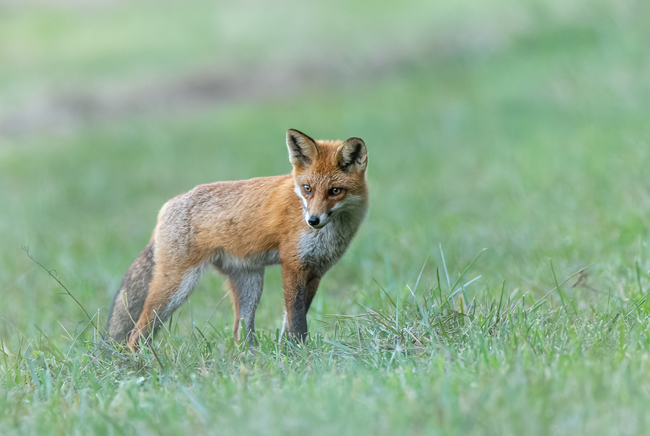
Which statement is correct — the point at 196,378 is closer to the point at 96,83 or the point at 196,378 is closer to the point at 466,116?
the point at 466,116

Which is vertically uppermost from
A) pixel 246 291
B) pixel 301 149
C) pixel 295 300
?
pixel 301 149

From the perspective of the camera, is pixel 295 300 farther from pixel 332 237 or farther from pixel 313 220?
pixel 313 220

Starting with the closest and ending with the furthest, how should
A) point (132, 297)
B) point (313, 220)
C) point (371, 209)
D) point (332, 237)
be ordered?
point (313, 220), point (332, 237), point (132, 297), point (371, 209)

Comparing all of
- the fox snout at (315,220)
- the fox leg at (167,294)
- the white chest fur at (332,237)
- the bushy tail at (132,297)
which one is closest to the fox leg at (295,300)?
the white chest fur at (332,237)

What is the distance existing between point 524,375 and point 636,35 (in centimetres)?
1253

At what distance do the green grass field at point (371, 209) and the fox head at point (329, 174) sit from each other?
596mm

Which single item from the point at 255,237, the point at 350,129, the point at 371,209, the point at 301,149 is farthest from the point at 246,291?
the point at 350,129

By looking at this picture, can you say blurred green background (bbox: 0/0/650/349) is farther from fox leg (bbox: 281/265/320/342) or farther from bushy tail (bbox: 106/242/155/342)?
bushy tail (bbox: 106/242/155/342)

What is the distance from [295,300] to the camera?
4.51m

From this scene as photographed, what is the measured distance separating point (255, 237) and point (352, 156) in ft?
2.91

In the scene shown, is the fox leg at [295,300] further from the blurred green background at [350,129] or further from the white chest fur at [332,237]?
the blurred green background at [350,129]

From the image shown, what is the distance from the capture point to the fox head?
428cm

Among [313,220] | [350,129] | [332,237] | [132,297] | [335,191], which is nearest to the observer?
[313,220]

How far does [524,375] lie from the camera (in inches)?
123
